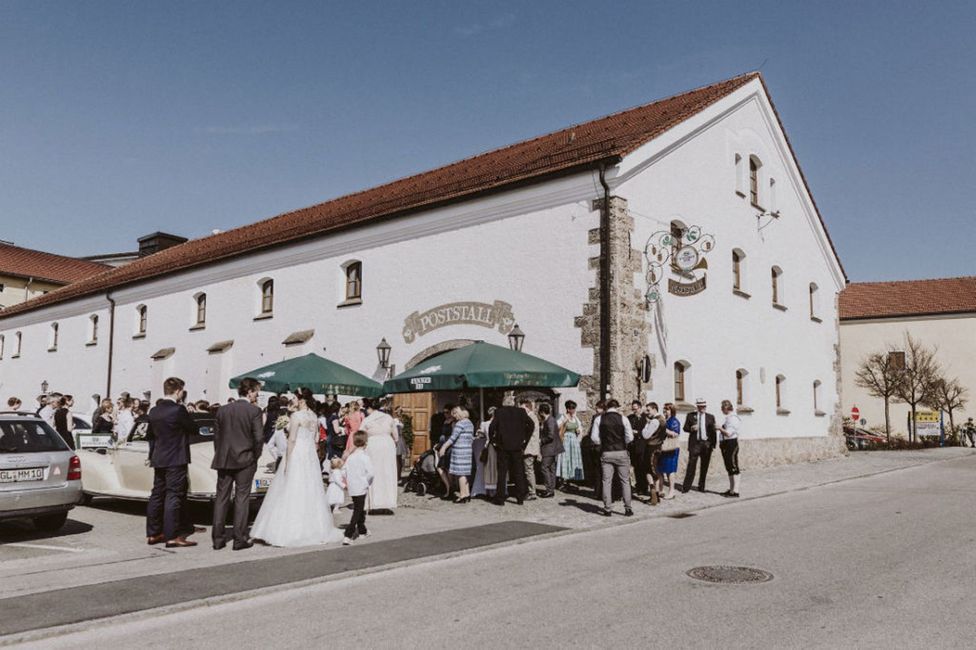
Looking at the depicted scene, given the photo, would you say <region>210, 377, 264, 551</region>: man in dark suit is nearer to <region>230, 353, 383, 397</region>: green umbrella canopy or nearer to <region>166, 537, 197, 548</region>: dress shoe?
<region>166, 537, 197, 548</region>: dress shoe

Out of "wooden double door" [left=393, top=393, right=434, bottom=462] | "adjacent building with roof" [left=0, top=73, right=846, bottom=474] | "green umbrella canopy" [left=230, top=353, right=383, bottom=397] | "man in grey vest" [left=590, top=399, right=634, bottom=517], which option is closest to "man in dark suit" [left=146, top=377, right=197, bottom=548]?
"green umbrella canopy" [left=230, top=353, right=383, bottom=397]

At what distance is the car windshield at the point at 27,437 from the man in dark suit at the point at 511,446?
6234 mm

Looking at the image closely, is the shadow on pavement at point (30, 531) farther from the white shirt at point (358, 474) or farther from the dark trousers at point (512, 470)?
the dark trousers at point (512, 470)

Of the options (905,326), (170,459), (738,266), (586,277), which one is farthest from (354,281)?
(905,326)

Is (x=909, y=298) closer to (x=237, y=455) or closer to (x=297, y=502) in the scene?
(x=297, y=502)

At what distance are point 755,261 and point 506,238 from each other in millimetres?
7656

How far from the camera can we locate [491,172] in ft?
61.7

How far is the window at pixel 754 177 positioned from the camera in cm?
2156

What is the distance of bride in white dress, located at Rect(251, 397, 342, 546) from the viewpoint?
29.4ft

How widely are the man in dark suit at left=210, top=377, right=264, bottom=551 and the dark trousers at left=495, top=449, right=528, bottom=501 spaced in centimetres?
479

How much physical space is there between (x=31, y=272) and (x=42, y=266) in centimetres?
191

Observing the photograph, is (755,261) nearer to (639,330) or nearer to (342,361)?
(639,330)

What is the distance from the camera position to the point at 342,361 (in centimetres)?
2056

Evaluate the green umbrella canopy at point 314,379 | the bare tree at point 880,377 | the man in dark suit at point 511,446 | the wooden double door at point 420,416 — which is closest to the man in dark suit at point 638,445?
the man in dark suit at point 511,446
